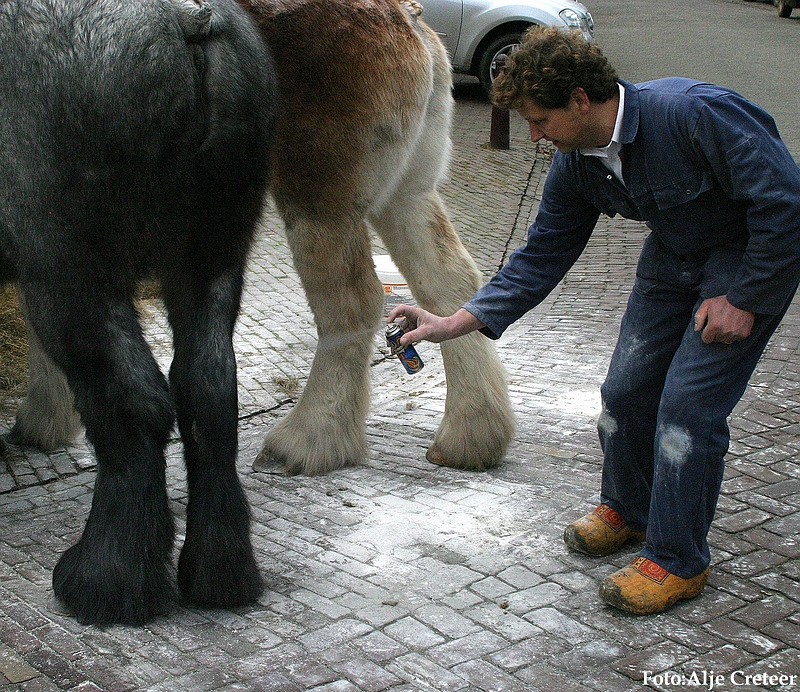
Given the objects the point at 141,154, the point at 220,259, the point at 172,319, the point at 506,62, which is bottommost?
the point at 172,319

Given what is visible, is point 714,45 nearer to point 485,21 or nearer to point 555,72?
point 485,21

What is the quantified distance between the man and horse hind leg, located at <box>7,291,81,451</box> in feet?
6.20

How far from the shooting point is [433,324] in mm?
3568

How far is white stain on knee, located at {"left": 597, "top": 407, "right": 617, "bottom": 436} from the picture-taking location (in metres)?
3.60

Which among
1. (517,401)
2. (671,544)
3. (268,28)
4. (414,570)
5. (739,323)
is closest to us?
(739,323)

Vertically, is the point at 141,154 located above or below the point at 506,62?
below

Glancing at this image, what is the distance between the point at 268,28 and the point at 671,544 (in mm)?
2344

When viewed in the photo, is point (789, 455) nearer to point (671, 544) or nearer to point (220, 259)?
point (671, 544)

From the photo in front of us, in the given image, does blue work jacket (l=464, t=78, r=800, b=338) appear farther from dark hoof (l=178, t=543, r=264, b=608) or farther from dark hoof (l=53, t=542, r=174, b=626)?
dark hoof (l=53, t=542, r=174, b=626)

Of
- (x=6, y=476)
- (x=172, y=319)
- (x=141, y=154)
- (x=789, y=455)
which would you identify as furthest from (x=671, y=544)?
(x=6, y=476)

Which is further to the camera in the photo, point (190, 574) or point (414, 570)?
point (414, 570)

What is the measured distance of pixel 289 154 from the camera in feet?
12.8

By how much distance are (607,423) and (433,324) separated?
0.73 metres

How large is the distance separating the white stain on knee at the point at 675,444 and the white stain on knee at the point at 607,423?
0.36 m
